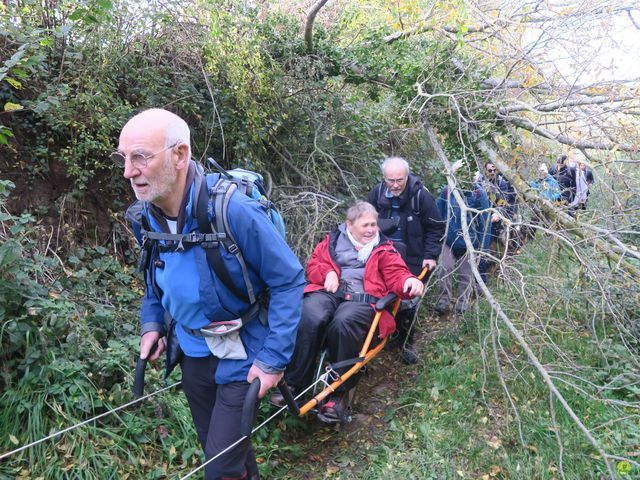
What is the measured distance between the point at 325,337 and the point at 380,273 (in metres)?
0.78

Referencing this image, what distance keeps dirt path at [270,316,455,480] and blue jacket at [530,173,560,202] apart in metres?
2.01

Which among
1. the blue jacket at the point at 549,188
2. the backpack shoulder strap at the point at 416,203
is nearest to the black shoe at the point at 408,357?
the backpack shoulder strap at the point at 416,203

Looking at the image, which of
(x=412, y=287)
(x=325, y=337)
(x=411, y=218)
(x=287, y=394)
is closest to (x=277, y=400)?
(x=325, y=337)

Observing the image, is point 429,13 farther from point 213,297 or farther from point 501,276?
point 213,297

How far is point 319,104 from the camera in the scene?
6129 mm

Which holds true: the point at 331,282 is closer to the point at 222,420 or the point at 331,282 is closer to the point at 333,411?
the point at 333,411

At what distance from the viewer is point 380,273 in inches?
161

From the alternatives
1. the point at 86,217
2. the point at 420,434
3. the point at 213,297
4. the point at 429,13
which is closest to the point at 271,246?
the point at 213,297

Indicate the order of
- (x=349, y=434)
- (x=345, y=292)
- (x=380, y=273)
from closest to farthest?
(x=349, y=434) < (x=345, y=292) < (x=380, y=273)

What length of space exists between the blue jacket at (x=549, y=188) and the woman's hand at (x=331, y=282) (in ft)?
6.12

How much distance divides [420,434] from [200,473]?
1587 mm

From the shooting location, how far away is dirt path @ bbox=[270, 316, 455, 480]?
11.2ft

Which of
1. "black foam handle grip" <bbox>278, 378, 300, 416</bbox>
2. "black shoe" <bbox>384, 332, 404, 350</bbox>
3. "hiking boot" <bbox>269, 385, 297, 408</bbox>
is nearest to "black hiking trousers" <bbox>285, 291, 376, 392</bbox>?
"hiking boot" <bbox>269, 385, 297, 408</bbox>

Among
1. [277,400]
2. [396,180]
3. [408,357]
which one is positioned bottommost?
[408,357]
